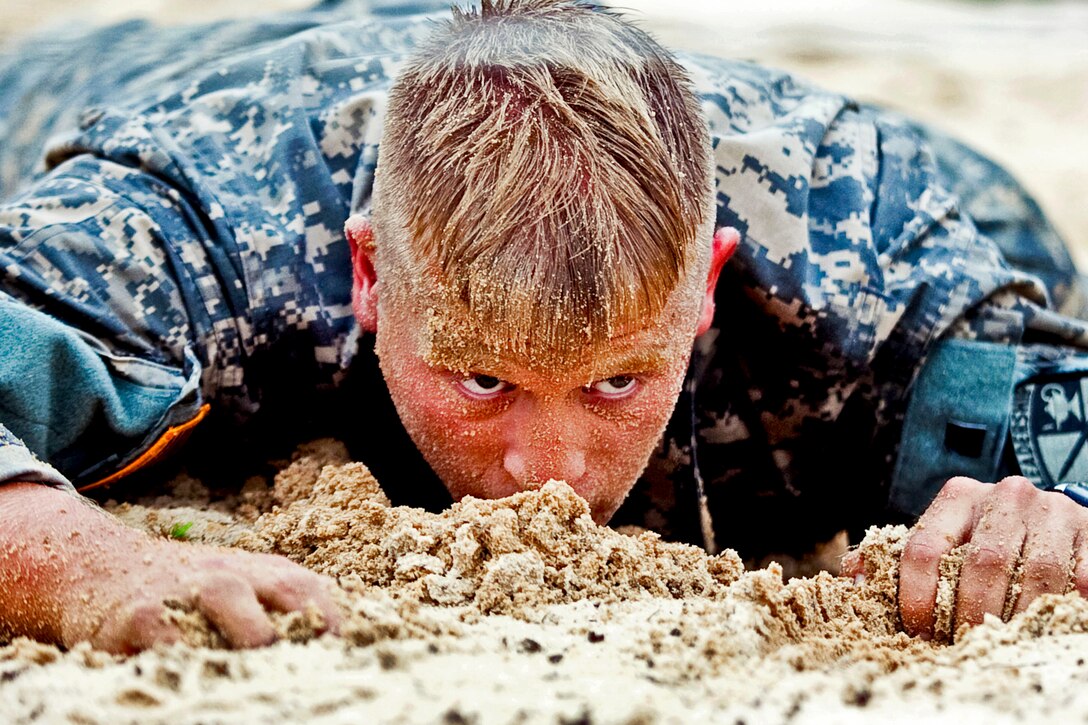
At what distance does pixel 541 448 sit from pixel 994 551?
59 cm

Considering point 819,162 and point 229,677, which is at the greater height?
point 819,162

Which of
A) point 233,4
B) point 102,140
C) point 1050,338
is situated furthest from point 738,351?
point 233,4

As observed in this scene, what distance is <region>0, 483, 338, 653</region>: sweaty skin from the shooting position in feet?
4.02

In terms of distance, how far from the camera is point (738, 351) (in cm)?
215

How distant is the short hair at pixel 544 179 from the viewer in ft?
4.96

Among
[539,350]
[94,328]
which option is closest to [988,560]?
[539,350]

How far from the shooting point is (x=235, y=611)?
1.21 m

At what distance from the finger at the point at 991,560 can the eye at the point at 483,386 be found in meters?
0.62

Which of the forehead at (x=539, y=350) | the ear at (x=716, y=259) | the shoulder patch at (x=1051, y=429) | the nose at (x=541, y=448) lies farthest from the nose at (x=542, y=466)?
the shoulder patch at (x=1051, y=429)

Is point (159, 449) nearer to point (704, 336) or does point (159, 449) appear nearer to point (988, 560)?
point (704, 336)

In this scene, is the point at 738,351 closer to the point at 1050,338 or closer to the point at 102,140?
the point at 1050,338

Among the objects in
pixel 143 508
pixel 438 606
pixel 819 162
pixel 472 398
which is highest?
pixel 819 162

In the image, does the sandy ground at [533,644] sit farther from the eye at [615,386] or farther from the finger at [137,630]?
the eye at [615,386]

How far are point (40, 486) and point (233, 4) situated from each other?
4126mm
